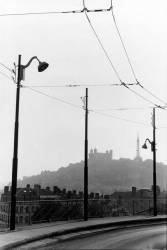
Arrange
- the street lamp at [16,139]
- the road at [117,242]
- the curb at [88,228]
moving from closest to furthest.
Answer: the road at [117,242], the curb at [88,228], the street lamp at [16,139]

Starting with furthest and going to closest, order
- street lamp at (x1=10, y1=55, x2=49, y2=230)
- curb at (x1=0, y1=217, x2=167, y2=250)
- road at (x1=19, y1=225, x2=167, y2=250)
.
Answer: street lamp at (x1=10, y1=55, x2=49, y2=230) → curb at (x1=0, y1=217, x2=167, y2=250) → road at (x1=19, y1=225, x2=167, y2=250)

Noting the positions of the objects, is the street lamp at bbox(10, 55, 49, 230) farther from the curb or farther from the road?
the road

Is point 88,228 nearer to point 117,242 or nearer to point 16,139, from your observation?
point 117,242

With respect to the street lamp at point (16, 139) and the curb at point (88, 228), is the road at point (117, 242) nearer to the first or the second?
the curb at point (88, 228)

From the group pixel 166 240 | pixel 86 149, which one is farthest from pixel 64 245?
pixel 86 149

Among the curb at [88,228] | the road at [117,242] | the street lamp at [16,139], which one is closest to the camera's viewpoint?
the road at [117,242]

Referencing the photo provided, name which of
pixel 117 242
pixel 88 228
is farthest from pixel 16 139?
pixel 117 242

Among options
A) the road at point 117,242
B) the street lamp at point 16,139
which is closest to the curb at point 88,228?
the road at point 117,242

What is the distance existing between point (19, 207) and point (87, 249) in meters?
11.4

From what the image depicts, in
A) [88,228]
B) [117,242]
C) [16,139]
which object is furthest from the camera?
[88,228]

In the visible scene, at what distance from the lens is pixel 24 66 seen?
20672 millimetres

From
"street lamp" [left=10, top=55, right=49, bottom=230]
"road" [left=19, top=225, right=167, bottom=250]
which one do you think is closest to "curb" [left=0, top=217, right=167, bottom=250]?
"road" [left=19, top=225, right=167, bottom=250]

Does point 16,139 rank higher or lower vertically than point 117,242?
higher

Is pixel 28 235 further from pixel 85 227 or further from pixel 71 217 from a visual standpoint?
pixel 71 217
